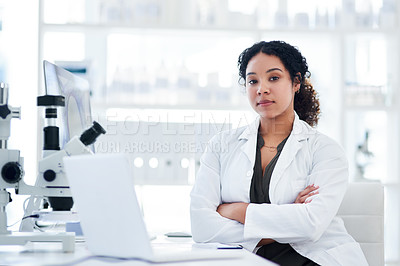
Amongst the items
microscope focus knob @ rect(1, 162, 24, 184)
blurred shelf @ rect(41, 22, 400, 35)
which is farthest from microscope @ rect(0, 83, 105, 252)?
blurred shelf @ rect(41, 22, 400, 35)

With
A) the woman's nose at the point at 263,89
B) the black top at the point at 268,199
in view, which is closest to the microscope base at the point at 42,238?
the black top at the point at 268,199

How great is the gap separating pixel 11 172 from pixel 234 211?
880mm

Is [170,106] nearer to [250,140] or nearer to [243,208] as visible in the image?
[250,140]

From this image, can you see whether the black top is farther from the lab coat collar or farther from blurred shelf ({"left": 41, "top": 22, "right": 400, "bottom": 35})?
blurred shelf ({"left": 41, "top": 22, "right": 400, "bottom": 35})

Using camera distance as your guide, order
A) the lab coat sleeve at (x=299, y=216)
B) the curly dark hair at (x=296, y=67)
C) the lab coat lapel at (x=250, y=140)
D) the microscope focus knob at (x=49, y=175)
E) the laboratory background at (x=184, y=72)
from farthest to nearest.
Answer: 1. the laboratory background at (x=184, y=72)
2. the curly dark hair at (x=296, y=67)
3. the lab coat lapel at (x=250, y=140)
4. the lab coat sleeve at (x=299, y=216)
5. the microscope focus knob at (x=49, y=175)

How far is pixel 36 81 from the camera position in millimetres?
3271

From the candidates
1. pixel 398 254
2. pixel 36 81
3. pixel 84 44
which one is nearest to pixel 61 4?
pixel 84 44

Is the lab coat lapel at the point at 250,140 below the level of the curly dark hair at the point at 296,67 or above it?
below

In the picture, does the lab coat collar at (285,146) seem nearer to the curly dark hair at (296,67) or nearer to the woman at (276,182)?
the woman at (276,182)

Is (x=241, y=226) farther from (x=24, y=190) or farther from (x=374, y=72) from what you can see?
(x=374, y=72)

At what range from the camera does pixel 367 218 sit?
6.97 feet

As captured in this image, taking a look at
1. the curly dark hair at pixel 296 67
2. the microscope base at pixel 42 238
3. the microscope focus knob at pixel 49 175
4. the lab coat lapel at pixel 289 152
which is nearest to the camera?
→ the microscope base at pixel 42 238

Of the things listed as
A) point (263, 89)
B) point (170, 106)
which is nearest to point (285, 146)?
point (263, 89)

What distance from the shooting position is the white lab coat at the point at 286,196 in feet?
6.35
